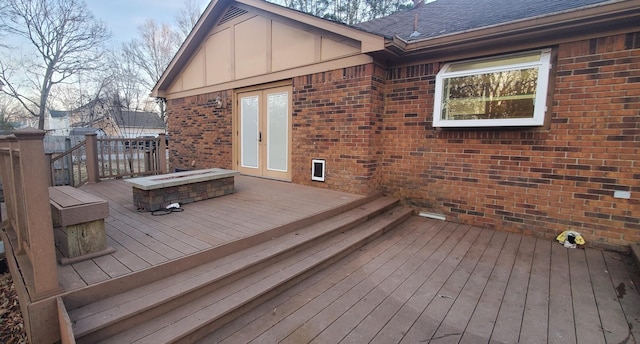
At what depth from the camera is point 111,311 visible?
70.4 inches

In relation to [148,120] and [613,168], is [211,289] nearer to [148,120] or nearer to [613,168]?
[613,168]

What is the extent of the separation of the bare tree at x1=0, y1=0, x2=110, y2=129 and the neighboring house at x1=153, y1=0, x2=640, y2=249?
16299 millimetres

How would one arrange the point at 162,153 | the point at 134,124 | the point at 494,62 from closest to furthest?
the point at 494,62, the point at 162,153, the point at 134,124

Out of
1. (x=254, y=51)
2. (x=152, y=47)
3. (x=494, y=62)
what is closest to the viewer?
(x=494, y=62)

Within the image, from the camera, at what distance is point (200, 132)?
770 centimetres

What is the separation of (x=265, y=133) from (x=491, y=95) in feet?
14.0

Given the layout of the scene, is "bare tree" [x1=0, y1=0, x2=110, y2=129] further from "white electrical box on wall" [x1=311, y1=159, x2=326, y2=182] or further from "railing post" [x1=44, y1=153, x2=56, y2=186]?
"white electrical box on wall" [x1=311, y1=159, x2=326, y2=182]

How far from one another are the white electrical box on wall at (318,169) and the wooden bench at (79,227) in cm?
338

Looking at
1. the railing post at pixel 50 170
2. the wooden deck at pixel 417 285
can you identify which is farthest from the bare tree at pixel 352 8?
the wooden deck at pixel 417 285

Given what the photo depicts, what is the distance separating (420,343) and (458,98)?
137 inches

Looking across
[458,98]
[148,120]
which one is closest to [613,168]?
[458,98]

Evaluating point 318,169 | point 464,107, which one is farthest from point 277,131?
point 464,107

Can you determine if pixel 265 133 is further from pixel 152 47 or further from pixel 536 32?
pixel 152 47

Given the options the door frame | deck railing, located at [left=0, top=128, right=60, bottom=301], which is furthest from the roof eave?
deck railing, located at [left=0, top=128, right=60, bottom=301]
